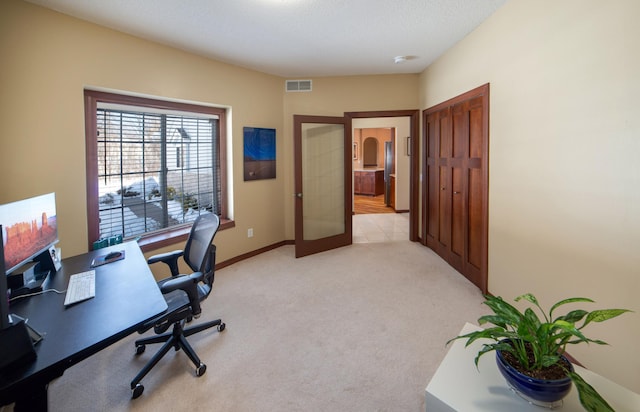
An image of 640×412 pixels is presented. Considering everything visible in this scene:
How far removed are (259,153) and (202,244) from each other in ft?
7.77

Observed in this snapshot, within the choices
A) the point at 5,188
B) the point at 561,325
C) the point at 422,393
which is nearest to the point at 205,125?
the point at 5,188

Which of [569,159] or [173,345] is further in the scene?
[173,345]

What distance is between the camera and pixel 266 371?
212 cm

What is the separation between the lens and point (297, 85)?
482 centimetres

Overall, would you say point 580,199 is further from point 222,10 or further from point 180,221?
point 180,221

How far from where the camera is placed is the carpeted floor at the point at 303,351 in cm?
187

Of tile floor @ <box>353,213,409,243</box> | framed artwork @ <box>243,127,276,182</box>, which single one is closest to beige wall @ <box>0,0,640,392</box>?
framed artwork @ <box>243,127,276,182</box>

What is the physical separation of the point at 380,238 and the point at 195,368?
3.90 meters

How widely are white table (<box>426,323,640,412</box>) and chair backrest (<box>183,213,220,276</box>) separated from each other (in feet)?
5.40

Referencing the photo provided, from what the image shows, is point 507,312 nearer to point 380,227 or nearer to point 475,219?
point 475,219

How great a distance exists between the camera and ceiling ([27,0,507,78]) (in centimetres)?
259

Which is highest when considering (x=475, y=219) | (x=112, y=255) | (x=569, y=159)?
(x=569, y=159)

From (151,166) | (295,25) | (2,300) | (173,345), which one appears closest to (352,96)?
(295,25)

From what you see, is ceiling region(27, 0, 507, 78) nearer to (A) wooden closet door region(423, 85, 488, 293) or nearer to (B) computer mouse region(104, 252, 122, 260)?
(A) wooden closet door region(423, 85, 488, 293)
